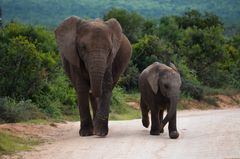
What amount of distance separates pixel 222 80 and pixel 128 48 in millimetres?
26663

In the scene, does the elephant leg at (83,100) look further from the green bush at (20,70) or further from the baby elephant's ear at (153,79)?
the green bush at (20,70)

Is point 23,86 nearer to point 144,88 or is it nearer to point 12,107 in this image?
point 12,107

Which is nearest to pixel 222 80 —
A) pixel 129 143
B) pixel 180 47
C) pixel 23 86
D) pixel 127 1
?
pixel 180 47

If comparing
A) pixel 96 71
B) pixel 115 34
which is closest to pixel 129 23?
pixel 115 34

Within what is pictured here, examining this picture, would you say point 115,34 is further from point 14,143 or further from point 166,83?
point 14,143

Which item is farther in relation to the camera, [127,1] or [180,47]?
[127,1]

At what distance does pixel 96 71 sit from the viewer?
13.6m

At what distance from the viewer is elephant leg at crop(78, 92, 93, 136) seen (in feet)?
48.1

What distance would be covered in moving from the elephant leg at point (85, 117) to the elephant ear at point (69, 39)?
79cm

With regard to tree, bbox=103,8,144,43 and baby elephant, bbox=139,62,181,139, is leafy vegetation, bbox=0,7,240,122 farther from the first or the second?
baby elephant, bbox=139,62,181,139

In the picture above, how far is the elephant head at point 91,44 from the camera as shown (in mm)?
13656

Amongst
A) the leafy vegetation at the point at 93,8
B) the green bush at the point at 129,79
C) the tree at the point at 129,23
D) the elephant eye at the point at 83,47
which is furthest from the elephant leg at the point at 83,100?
the leafy vegetation at the point at 93,8

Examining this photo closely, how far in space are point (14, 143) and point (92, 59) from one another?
2.55 m

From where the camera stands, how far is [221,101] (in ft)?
122
